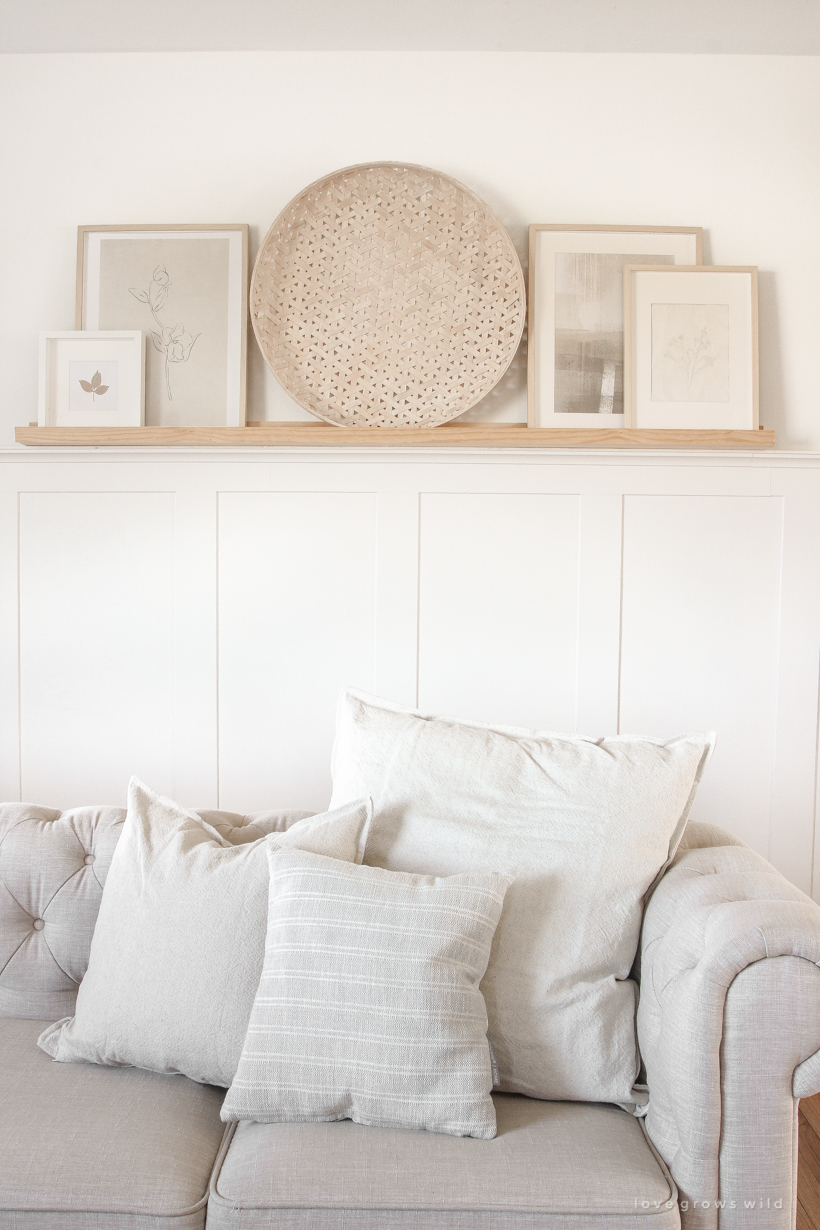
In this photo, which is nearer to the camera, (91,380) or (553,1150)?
(553,1150)

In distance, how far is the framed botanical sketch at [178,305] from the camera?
2.11 meters

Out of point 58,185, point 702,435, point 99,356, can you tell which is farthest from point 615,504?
point 58,185

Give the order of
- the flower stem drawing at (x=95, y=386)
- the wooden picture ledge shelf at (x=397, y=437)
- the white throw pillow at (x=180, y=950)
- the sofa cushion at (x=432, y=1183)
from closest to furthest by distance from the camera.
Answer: the sofa cushion at (x=432, y=1183) < the white throw pillow at (x=180, y=950) < the wooden picture ledge shelf at (x=397, y=437) < the flower stem drawing at (x=95, y=386)

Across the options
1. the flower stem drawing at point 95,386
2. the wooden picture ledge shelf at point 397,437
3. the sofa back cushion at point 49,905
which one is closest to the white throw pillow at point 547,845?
the sofa back cushion at point 49,905

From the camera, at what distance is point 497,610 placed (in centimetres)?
209

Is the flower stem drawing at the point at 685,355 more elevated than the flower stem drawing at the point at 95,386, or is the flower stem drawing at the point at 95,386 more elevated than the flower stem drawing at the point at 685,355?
the flower stem drawing at the point at 685,355

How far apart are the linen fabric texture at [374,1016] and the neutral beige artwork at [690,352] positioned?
151 cm

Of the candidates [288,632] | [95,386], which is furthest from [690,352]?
[95,386]

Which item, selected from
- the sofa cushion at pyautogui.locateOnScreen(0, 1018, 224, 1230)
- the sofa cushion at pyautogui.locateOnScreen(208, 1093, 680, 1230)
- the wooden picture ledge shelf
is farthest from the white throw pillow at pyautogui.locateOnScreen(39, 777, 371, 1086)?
the wooden picture ledge shelf

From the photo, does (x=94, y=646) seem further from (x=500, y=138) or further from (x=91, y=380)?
(x=500, y=138)

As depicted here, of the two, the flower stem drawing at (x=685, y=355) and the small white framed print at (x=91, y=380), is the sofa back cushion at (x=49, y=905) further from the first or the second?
the flower stem drawing at (x=685, y=355)

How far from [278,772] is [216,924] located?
99cm

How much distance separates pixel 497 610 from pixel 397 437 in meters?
0.52

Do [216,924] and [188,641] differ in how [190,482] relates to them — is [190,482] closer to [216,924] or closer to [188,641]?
[188,641]
